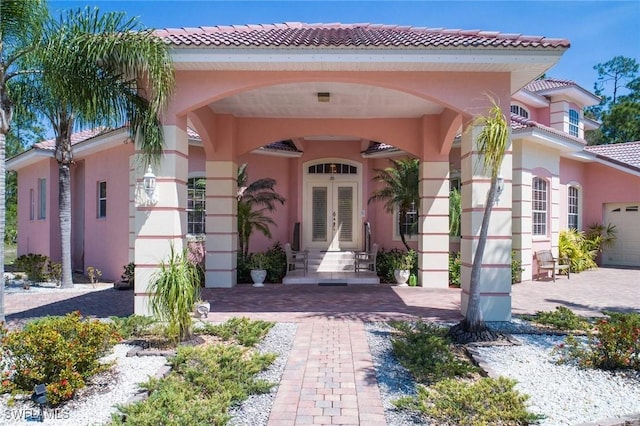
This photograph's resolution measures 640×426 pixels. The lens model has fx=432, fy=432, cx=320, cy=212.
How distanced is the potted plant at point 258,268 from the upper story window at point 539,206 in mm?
8485

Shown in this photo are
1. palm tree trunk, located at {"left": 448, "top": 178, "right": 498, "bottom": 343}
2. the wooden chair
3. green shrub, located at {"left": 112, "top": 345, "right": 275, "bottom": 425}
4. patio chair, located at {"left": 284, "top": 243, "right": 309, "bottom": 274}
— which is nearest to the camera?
green shrub, located at {"left": 112, "top": 345, "right": 275, "bottom": 425}

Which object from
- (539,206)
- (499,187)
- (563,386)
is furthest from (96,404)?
(539,206)

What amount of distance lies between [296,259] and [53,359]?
9.67 metres

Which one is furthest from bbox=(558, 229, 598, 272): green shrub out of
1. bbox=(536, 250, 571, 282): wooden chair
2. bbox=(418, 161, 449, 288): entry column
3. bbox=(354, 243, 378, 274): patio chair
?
bbox=(354, 243, 378, 274): patio chair

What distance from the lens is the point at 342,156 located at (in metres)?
15.1

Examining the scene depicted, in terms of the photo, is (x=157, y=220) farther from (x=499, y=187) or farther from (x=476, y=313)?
(x=499, y=187)

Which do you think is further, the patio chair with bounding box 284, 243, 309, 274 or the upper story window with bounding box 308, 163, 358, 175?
the upper story window with bounding box 308, 163, 358, 175

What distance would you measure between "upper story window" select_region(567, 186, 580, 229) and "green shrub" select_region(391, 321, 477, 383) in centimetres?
1318

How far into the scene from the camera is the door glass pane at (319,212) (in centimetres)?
1519

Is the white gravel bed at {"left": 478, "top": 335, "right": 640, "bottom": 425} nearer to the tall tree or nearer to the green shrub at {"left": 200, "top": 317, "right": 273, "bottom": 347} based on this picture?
the green shrub at {"left": 200, "top": 317, "right": 273, "bottom": 347}

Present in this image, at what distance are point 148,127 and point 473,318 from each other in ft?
19.5

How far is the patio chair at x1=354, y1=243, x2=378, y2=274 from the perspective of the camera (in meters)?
12.7

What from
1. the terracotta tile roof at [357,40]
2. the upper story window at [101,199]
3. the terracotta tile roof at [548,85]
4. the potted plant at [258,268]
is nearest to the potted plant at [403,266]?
the potted plant at [258,268]

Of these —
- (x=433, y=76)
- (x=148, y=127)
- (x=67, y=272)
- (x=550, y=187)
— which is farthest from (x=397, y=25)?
(x=67, y=272)
